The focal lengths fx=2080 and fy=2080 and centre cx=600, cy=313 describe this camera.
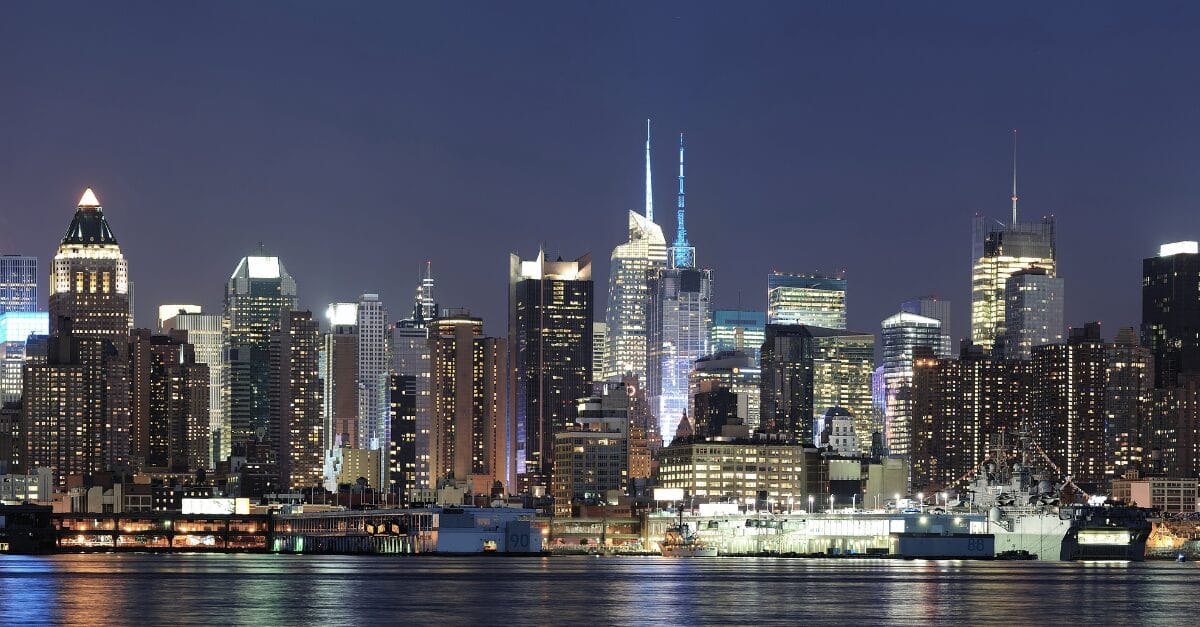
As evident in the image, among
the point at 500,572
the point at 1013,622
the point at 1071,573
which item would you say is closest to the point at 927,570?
the point at 1071,573

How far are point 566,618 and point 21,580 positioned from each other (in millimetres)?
55574

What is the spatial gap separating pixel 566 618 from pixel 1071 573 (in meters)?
74.8

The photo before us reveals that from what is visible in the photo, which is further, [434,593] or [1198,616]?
[434,593]

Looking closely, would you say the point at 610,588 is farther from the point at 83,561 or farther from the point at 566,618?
the point at 83,561

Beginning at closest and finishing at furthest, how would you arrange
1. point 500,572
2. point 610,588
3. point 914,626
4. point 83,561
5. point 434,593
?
point 914,626, point 434,593, point 610,588, point 500,572, point 83,561

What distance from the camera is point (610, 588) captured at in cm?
13512

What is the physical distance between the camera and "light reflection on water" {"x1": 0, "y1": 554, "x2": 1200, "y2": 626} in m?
105

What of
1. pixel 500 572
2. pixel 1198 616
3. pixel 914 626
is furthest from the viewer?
pixel 500 572

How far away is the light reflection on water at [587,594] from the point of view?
104938 mm

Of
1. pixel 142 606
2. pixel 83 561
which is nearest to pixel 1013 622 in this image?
pixel 142 606

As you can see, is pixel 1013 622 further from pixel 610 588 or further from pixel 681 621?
pixel 610 588

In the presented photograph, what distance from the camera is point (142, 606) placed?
111062 millimetres

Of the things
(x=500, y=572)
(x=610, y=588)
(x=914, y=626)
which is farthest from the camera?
(x=500, y=572)

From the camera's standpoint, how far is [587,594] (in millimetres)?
127000
